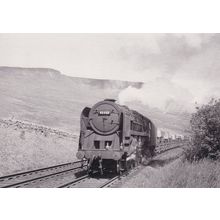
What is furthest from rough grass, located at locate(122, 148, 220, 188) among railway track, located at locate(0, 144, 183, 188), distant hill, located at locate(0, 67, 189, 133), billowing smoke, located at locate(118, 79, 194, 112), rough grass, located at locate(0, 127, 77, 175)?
rough grass, located at locate(0, 127, 77, 175)

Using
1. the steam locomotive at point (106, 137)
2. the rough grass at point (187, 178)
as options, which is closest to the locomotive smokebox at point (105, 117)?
the steam locomotive at point (106, 137)

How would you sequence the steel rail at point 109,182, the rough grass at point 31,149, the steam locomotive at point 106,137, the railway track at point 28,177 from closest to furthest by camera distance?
the railway track at point 28,177 → the steel rail at point 109,182 → the steam locomotive at point 106,137 → the rough grass at point 31,149

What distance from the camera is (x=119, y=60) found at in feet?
34.7

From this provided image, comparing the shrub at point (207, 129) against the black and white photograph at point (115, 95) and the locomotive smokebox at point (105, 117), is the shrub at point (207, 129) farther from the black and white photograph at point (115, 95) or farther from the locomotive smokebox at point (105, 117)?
the locomotive smokebox at point (105, 117)

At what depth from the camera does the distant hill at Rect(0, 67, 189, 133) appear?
35.9 ft

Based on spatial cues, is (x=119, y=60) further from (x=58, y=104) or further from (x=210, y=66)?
(x=58, y=104)

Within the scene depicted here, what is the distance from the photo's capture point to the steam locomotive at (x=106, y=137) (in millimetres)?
10789

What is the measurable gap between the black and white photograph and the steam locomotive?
3 cm

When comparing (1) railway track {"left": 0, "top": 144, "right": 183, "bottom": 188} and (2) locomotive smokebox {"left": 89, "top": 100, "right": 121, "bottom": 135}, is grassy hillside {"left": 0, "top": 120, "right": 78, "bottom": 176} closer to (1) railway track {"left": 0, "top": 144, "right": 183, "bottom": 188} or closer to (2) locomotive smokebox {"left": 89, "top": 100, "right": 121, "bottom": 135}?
(1) railway track {"left": 0, "top": 144, "right": 183, "bottom": 188}

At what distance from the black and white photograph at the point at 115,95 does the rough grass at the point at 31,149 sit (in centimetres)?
6

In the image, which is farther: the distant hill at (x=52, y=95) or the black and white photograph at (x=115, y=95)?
the distant hill at (x=52, y=95)
